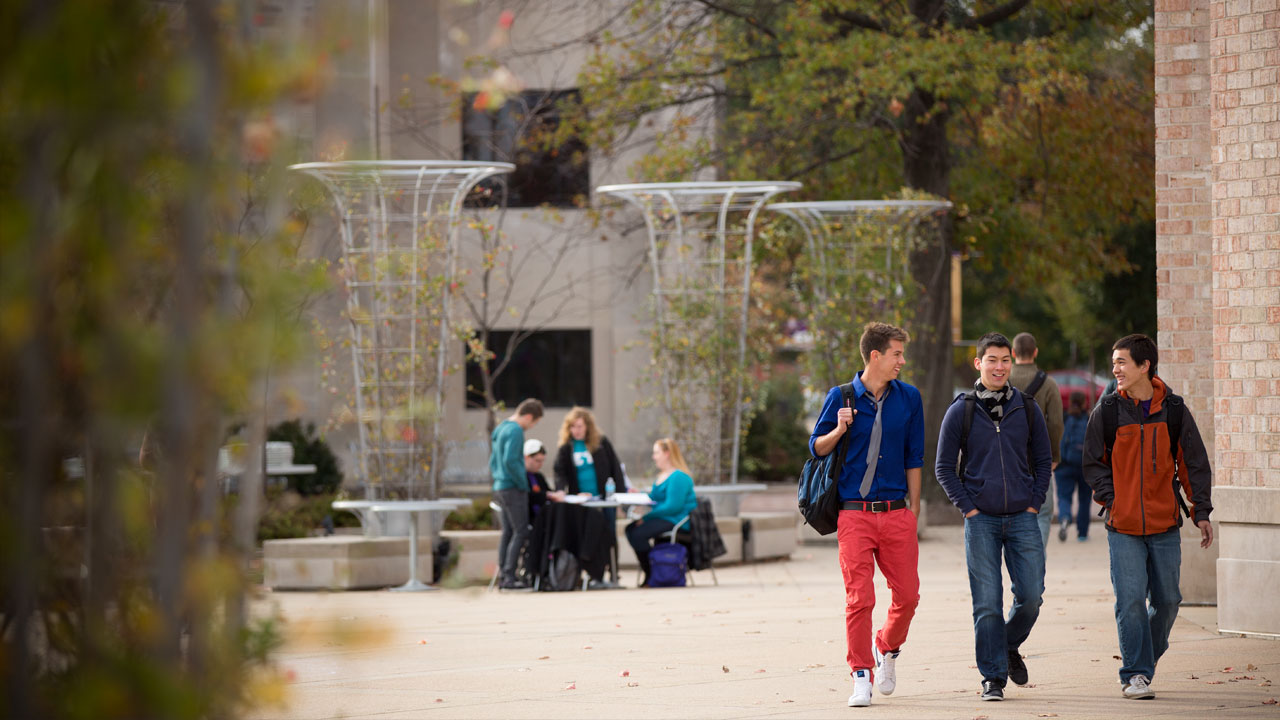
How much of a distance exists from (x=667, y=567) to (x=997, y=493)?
7291 millimetres

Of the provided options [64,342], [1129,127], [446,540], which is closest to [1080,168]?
[1129,127]

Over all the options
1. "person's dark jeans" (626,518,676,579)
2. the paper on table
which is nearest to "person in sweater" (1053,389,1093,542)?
"person's dark jeans" (626,518,676,579)

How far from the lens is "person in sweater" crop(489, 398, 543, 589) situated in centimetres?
1400

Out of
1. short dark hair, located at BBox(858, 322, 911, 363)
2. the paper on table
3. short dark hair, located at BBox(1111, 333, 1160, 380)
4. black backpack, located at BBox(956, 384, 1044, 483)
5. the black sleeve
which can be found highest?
short dark hair, located at BBox(858, 322, 911, 363)

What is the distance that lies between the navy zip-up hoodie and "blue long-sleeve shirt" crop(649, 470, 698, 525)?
274 inches

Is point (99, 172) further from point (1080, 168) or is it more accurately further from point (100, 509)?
point (1080, 168)

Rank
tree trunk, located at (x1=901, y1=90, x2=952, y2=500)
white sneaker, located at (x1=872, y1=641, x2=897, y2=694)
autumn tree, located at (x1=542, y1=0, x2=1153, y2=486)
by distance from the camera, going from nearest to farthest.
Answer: white sneaker, located at (x1=872, y1=641, x2=897, y2=694) < autumn tree, located at (x1=542, y1=0, x2=1153, y2=486) < tree trunk, located at (x1=901, y1=90, x2=952, y2=500)

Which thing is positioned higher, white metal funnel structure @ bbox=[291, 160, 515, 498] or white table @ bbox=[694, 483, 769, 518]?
white metal funnel structure @ bbox=[291, 160, 515, 498]

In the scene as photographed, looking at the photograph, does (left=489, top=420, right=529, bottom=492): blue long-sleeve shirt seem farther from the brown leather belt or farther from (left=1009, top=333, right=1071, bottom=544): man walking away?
the brown leather belt

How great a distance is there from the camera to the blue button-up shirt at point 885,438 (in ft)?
24.4

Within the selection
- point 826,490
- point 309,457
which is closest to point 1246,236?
point 826,490

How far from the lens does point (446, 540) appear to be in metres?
15.5

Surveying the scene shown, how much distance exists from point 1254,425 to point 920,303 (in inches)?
467

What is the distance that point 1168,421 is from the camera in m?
7.61
